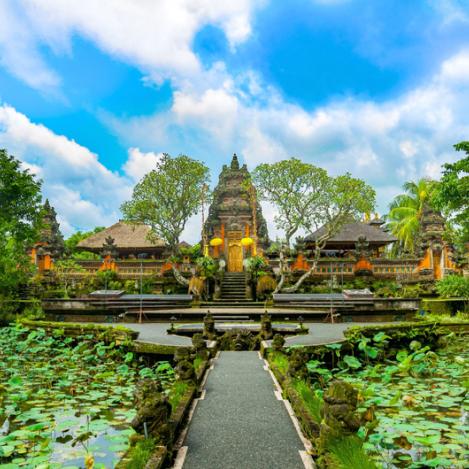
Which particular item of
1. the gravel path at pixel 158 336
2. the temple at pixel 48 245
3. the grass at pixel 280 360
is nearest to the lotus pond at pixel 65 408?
the gravel path at pixel 158 336

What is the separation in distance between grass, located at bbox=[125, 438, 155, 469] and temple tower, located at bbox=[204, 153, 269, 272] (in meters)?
23.8

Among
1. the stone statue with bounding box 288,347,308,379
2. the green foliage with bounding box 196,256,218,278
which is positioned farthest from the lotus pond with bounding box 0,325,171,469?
the green foliage with bounding box 196,256,218,278

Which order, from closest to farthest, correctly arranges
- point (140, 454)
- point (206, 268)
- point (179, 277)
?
1. point (140, 454)
2. point (206, 268)
3. point (179, 277)

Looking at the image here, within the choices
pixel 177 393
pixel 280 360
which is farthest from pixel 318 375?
pixel 177 393

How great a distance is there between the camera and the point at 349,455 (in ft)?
11.3

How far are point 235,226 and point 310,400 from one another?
937 inches

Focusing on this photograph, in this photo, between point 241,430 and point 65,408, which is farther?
point 65,408

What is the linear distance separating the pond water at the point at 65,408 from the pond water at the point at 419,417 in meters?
2.75

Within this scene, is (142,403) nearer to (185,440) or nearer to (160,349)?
(185,440)

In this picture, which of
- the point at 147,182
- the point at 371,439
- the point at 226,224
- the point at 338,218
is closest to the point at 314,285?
the point at 338,218

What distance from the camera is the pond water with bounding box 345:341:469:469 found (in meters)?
4.15

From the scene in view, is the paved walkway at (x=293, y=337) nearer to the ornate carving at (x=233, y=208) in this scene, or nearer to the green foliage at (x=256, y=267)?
the green foliage at (x=256, y=267)

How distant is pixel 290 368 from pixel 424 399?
1940mm

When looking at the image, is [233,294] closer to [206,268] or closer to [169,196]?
[206,268]
